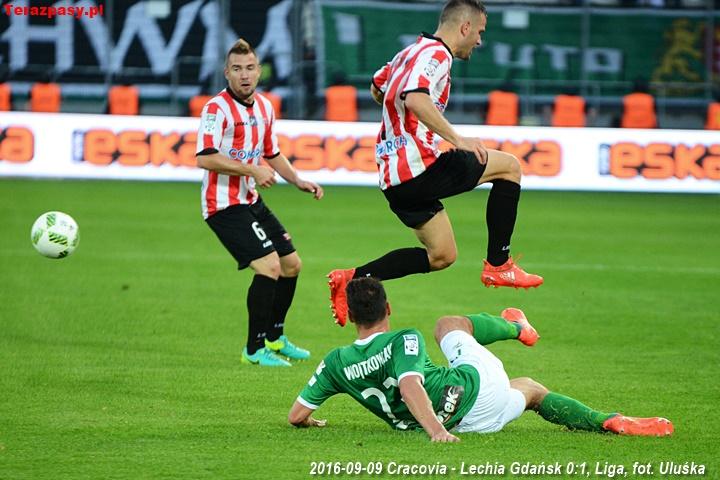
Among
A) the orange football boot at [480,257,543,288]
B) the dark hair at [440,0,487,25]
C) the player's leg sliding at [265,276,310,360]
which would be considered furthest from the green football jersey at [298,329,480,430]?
the player's leg sliding at [265,276,310,360]

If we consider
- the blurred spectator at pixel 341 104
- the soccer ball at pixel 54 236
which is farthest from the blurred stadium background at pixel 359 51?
the soccer ball at pixel 54 236

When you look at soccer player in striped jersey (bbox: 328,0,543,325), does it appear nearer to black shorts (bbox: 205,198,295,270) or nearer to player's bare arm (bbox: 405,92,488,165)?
player's bare arm (bbox: 405,92,488,165)

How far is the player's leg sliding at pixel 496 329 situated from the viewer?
6875mm

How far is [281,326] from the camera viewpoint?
9430 millimetres

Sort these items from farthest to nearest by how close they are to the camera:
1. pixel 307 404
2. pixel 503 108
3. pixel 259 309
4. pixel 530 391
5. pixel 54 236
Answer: pixel 503 108, pixel 54 236, pixel 259 309, pixel 530 391, pixel 307 404

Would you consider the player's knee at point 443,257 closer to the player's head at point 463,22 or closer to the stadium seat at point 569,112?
the player's head at point 463,22

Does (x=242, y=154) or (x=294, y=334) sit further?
(x=294, y=334)

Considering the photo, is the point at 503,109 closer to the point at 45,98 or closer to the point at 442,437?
the point at 45,98

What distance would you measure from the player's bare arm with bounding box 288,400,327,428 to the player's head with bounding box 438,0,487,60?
7.40 ft

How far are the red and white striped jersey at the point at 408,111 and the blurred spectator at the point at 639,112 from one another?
17.2 m

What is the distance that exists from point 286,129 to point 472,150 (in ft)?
43.3

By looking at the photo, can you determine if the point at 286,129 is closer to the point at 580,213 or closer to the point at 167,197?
the point at 167,197

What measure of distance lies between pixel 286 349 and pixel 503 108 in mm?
15707

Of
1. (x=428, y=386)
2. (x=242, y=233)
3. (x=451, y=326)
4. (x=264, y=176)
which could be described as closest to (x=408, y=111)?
(x=451, y=326)
